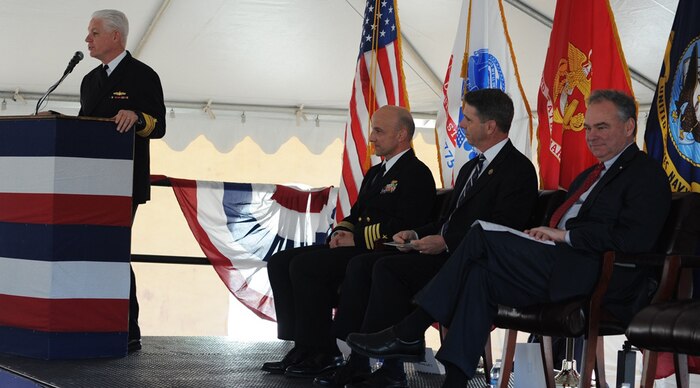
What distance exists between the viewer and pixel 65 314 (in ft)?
12.9

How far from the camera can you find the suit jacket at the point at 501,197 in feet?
11.0

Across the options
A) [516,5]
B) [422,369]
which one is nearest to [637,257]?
[422,369]

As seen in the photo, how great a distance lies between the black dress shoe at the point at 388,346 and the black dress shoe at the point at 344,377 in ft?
1.27

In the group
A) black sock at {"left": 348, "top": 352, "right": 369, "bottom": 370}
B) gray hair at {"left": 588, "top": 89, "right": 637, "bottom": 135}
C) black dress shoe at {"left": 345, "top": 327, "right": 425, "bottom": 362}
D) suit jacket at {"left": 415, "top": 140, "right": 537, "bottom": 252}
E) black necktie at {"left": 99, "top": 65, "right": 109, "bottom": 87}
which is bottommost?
black sock at {"left": 348, "top": 352, "right": 369, "bottom": 370}

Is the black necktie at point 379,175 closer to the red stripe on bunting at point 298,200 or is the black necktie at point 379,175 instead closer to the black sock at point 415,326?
the black sock at point 415,326

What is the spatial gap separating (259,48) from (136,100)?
2982 millimetres

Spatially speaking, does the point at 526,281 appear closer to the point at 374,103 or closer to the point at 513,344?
the point at 513,344

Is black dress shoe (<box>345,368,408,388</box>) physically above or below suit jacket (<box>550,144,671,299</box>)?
below

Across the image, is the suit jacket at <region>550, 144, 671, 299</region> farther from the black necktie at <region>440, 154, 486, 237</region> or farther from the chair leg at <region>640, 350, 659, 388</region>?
the black necktie at <region>440, 154, 486, 237</region>

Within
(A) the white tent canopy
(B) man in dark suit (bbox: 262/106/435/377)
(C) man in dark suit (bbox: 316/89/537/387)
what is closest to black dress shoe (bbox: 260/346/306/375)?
(B) man in dark suit (bbox: 262/106/435/377)

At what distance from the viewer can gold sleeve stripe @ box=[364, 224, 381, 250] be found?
12.6 ft

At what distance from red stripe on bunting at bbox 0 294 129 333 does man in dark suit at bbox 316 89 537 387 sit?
1012mm

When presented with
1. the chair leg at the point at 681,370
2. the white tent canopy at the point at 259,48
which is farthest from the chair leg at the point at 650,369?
the white tent canopy at the point at 259,48

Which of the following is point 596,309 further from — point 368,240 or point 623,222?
point 368,240
